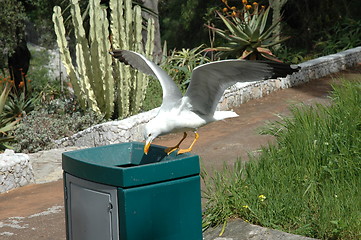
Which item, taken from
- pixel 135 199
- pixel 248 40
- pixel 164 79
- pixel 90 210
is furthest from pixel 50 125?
pixel 135 199

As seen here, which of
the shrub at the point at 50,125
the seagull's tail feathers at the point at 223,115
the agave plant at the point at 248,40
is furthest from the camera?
the agave plant at the point at 248,40

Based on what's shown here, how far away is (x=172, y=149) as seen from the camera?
14.5ft

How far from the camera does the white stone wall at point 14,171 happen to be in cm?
848

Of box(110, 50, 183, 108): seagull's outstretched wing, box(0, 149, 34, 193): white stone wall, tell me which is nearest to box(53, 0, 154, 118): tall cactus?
box(0, 149, 34, 193): white stone wall

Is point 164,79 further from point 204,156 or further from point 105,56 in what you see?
point 105,56

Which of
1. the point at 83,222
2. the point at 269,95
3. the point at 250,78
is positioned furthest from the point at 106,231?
the point at 269,95

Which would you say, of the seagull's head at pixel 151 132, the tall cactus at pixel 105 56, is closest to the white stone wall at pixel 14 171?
the tall cactus at pixel 105 56

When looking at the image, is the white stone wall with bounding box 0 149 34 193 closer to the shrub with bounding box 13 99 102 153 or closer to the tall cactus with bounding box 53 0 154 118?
the shrub with bounding box 13 99 102 153

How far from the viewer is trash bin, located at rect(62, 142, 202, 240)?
11.6 ft

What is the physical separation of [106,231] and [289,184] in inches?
94.8

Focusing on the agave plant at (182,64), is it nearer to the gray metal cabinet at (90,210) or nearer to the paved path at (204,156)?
the paved path at (204,156)

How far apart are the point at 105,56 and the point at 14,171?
3.52 metres

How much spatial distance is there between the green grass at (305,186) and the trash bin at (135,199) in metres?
1.62

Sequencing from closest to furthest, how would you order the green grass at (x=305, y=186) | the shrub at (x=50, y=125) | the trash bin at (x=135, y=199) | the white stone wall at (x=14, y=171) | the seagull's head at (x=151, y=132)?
the trash bin at (x=135, y=199)
the seagull's head at (x=151, y=132)
the green grass at (x=305, y=186)
the white stone wall at (x=14, y=171)
the shrub at (x=50, y=125)
